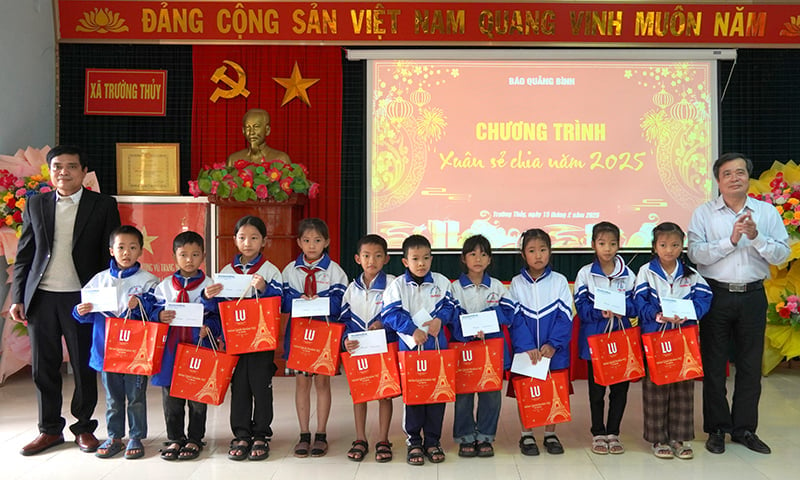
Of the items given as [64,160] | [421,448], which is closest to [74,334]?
[64,160]

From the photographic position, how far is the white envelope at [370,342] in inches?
121

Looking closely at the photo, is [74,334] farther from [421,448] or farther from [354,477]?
[421,448]

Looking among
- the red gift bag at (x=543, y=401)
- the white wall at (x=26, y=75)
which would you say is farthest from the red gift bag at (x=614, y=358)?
the white wall at (x=26, y=75)

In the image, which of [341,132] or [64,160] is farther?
[341,132]

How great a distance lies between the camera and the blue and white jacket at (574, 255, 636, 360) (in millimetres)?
3244

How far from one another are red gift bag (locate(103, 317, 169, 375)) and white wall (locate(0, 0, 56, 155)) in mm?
2685

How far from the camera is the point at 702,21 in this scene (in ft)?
17.9

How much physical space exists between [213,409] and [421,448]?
5.00ft

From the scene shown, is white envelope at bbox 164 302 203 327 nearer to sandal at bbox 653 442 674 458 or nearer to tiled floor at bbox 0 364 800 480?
tiled floor at bbox 0 364 800 480

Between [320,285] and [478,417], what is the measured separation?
0.96 meters

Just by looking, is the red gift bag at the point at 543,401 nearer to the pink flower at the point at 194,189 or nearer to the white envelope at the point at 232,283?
A: the white envelope at the point at 232,283

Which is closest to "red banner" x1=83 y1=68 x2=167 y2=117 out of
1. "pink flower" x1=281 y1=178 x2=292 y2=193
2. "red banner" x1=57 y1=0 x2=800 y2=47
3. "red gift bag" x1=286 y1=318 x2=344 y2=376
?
"red banner" x1=57 y1=0 x2=800 y2=47

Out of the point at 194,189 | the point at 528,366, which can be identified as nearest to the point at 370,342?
the point at 528,366

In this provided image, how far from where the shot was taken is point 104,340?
124 inches
